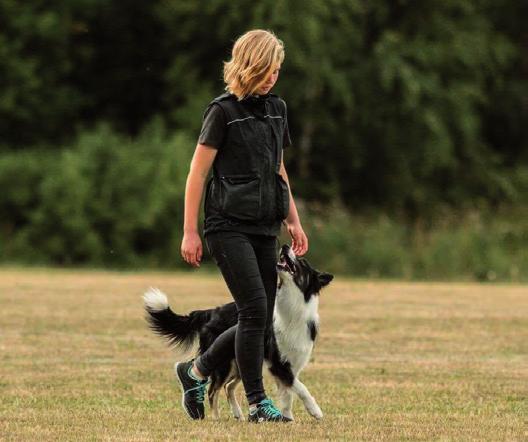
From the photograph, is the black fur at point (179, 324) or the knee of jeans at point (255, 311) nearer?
the knee of jeans at point (255, 311)

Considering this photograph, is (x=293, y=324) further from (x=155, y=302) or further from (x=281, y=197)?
(x=155, y=302)

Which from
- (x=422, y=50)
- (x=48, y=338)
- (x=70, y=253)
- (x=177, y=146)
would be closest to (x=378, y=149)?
(x=422, y=50)

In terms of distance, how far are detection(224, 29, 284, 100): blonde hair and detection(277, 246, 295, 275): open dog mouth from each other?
1035 millimetres

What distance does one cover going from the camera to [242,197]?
7.06 meters

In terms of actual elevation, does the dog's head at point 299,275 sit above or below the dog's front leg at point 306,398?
above

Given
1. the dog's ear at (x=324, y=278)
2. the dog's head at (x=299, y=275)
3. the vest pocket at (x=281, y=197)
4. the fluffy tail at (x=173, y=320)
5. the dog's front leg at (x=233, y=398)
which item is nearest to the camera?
the vest pocket at (x=281, y=197)

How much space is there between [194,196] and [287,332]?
3.40ft

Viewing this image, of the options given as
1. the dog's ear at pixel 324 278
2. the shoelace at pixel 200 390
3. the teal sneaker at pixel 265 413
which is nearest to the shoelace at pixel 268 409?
the teal sneaker at pixel 265 413

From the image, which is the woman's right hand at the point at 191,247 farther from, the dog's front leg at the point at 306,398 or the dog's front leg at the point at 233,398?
the dog's front leg at the point at 233,398

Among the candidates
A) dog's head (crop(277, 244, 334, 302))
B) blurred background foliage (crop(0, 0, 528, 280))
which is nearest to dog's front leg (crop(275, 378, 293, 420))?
dog's head (crop(277, 244, 334, 302))

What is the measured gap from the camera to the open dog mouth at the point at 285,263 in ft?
25.1

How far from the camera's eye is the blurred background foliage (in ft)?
99.2

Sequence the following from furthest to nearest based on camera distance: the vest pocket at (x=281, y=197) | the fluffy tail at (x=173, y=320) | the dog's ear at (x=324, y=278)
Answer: the fluffy tail at (x=173, y=320), the dog's ear at (x=324, y=278), the vest pocket at (x=281, y=197)

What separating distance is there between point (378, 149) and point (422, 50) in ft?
11.6
